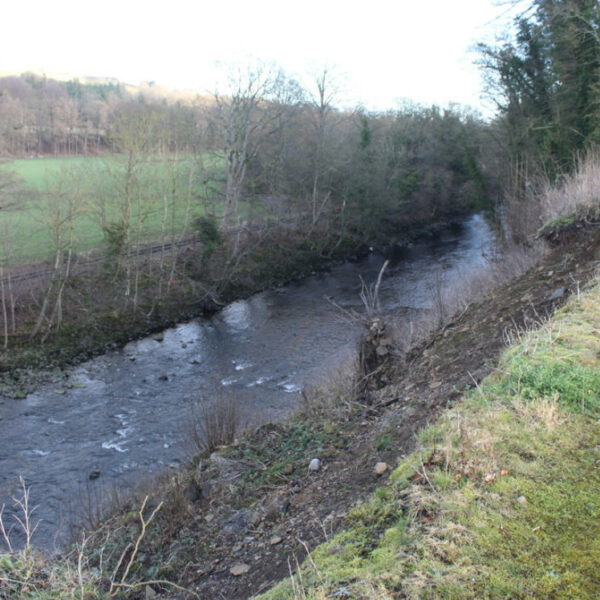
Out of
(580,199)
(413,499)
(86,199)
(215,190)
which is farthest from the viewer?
(215,190)

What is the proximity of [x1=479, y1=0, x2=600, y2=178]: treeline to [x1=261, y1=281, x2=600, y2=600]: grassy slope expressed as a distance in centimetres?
1650

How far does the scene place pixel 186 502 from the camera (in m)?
7.64

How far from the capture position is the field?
22.7m

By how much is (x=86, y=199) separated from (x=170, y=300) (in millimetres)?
6613

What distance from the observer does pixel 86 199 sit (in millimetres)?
23203

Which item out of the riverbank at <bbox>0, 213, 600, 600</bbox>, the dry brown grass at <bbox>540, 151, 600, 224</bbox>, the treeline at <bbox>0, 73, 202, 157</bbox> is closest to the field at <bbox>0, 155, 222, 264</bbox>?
the treeline at <bbox>0, 73, 202, 157</bbox>

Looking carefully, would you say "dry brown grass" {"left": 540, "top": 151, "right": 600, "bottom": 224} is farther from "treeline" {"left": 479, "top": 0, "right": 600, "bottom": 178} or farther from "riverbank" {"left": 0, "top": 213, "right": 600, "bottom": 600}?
"treeline" {"left": 479, "top": 0, "right": 600, "bottom": 178}

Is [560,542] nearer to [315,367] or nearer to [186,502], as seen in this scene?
[186,502]

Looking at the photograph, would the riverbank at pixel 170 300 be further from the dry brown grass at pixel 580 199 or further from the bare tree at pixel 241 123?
the dry brown grass at pixel 580 199

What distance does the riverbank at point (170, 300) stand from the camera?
20500 mm

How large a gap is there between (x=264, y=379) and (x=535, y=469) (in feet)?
49.6

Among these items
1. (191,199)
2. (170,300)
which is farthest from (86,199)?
(191,199)

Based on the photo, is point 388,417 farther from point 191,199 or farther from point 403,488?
point 191,199

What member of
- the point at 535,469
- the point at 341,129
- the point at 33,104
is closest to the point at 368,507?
the point at 535,469
